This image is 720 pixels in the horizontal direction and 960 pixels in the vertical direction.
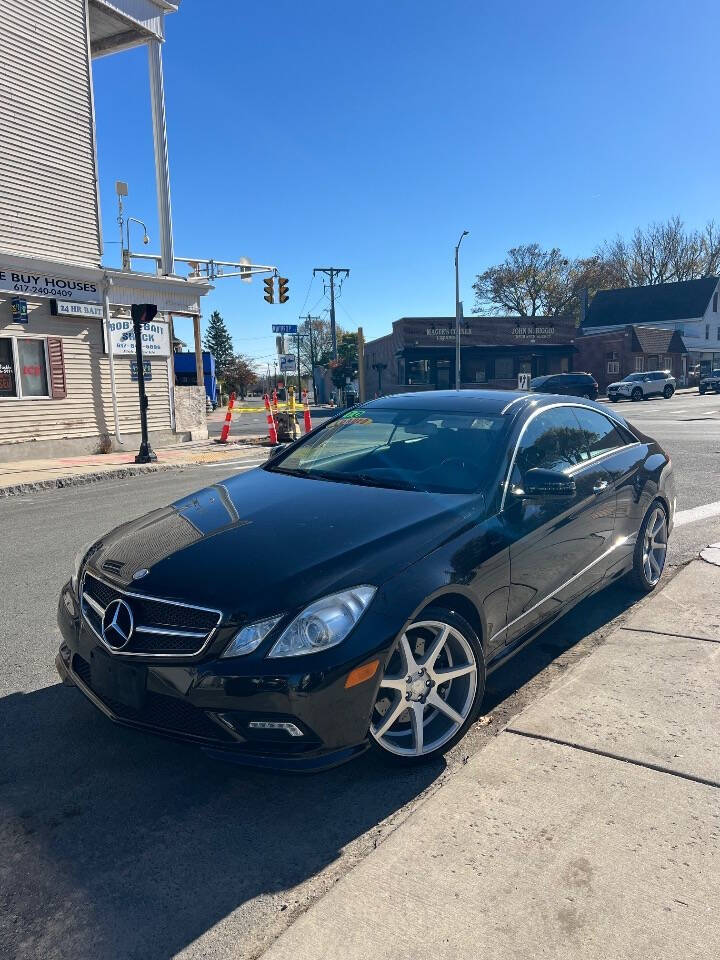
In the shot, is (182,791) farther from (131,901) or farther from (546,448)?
(546,448)

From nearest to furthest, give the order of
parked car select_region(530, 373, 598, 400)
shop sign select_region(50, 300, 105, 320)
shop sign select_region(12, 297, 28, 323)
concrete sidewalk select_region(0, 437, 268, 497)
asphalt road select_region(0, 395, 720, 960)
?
1. asphalt road select_region(0, 395, 720, 960)
2. concrete sidewalk select_region(0, 437, 268, 497)
3. shop sign select_region(12, 297, 28, 323)
4. shop sign select_region(50, 300, 105, 320)
5. parked car select_region(530, 373, 598, 400)

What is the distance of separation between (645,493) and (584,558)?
3.60 feet

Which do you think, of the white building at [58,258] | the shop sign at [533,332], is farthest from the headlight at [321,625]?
the shop sign at [533,332]

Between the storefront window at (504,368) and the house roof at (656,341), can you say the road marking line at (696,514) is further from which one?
the house roof at (656,341)

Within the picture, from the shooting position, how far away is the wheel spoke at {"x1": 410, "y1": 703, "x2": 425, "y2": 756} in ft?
9.39

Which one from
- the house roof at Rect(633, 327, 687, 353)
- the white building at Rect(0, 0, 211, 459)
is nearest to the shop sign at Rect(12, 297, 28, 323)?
the white building at Rect(0, 0, 211, 459)

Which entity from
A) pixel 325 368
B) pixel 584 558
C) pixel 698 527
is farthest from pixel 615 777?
pixel 325 368

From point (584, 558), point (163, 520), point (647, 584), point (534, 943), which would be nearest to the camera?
point (534, 943)

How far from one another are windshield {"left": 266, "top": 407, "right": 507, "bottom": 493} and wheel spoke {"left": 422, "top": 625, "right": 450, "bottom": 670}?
32.2 inches

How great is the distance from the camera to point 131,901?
7.27 ft

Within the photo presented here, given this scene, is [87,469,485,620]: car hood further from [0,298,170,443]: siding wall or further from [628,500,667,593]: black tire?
[0,298,170,443]: siding wall

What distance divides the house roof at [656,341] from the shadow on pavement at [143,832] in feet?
172

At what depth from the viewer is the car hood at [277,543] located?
104 inches

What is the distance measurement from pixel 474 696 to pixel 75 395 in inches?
583
